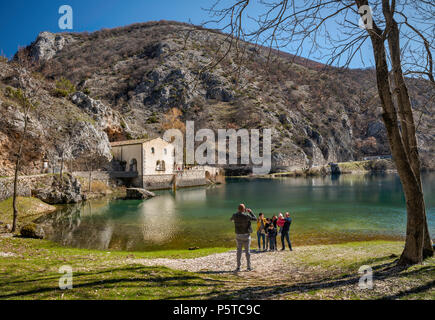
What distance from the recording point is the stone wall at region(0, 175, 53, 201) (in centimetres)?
2223

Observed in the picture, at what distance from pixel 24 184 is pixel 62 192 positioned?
4.31 meters

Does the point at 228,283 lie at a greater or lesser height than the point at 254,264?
greater

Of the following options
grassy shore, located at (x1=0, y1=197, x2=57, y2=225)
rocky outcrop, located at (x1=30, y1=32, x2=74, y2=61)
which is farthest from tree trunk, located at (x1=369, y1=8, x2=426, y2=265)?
rocky outcrop, located at (x1=30, y1=32, x2=74, y2=61)

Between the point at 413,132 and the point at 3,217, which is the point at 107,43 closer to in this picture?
the point at 3,217

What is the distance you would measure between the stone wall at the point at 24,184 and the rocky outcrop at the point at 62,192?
2.23 ft

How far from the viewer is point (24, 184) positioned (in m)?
25.3

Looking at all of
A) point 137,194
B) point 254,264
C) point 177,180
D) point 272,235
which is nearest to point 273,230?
point 272,235

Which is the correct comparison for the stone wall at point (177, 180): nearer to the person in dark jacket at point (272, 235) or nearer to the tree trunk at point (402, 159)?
the person in dark jacket at point (272, 235)

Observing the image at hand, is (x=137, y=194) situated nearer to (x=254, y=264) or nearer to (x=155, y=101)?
(x=254, y=264)

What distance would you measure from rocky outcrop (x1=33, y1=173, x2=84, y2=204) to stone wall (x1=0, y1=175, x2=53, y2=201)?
0.68 metres

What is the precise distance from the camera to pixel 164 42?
11862 cm

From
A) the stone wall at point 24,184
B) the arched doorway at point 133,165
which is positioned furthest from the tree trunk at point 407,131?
the arched doorway at point 133,165

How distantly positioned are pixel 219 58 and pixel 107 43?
156630mm

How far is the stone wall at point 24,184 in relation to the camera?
22234 mm
